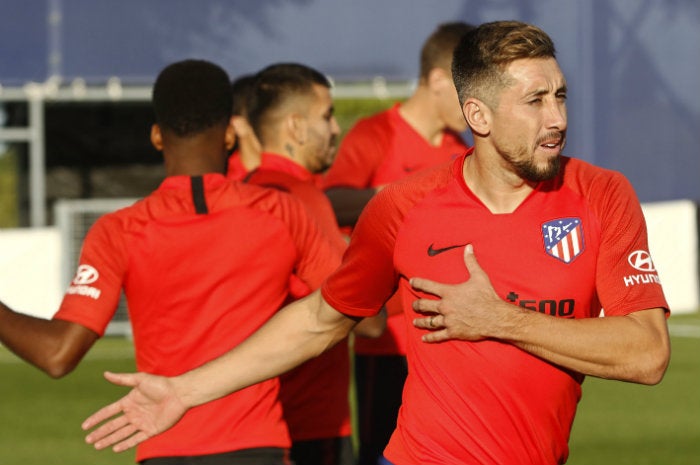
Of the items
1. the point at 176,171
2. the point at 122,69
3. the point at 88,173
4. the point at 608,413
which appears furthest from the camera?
the point at 88,173

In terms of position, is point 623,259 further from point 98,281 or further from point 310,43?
point 310,43

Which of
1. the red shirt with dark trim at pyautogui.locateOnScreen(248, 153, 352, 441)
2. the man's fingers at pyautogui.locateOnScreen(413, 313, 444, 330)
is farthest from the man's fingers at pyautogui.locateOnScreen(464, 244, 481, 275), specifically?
the red shirt with dark trim at pyautogui.locateOnScreen(248, 153, 352, 441)

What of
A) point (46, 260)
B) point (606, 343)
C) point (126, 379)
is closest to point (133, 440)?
point (126, 379)

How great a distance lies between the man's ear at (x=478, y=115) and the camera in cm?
402

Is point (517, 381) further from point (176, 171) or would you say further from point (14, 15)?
point (14, 15)

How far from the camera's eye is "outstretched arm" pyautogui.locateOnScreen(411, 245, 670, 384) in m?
3.62

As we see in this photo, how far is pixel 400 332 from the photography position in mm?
6840

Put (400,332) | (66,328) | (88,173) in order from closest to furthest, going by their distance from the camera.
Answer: (66,328) < (400,332) < (88,173)

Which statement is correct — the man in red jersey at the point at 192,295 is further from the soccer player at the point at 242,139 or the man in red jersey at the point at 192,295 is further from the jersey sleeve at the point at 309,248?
the soccer player at the point at 242,139

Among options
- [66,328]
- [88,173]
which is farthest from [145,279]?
[88,173]

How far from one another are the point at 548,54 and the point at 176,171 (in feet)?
5.22

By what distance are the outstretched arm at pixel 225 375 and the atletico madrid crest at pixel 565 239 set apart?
2.51 feet

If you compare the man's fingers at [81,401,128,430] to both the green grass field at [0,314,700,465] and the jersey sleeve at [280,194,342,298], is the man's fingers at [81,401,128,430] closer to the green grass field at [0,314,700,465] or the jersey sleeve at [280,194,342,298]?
the jersey sleeve at [280,194,342,298]

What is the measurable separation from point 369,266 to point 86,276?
41.8 inches
